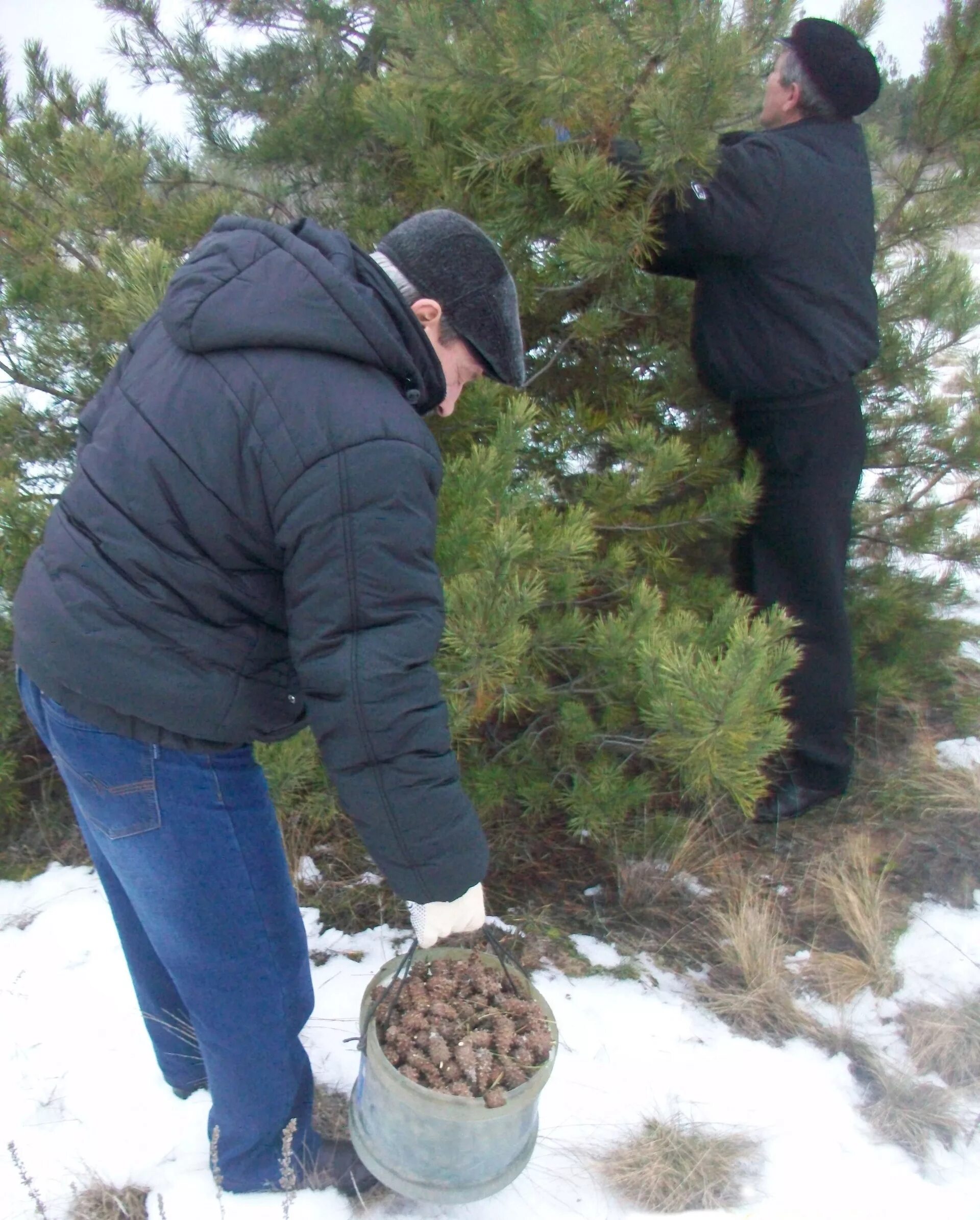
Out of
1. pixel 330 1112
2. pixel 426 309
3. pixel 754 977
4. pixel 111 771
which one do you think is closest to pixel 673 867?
pixel 754 977

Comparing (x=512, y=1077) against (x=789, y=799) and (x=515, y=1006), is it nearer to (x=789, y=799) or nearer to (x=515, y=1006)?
(x=515, y=1006)

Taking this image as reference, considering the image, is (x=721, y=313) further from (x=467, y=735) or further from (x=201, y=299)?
(x=201, y=299)

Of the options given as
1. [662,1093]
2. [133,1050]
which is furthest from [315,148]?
[662,1093]

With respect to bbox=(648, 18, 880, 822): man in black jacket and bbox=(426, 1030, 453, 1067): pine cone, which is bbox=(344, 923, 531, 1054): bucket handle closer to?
bbox=(426, 1030, 453, 1067): pine cone

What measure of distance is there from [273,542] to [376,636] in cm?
21

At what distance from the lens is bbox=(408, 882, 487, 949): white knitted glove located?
1518 millimetres

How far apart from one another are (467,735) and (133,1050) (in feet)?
3.52

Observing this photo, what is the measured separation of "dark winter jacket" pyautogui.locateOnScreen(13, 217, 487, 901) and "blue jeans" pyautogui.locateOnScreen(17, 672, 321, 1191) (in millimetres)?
70

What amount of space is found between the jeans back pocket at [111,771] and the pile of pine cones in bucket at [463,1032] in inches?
20.5

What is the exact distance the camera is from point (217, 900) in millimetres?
1534

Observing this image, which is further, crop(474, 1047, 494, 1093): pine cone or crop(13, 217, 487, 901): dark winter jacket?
crop(474, 1047, 494, 1093): pine cone

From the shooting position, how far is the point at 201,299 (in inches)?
52.1

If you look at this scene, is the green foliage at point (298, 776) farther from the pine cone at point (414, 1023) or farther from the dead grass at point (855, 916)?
the dead grass at point (855, 916)

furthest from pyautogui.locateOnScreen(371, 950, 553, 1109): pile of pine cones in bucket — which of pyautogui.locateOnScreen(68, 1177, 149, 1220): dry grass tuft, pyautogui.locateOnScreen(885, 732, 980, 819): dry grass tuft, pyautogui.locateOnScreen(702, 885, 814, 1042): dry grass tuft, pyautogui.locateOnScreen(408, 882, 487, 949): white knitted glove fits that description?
pyautogui.locateOnScreen(885, 732, 980, 819): dry grass tuft
